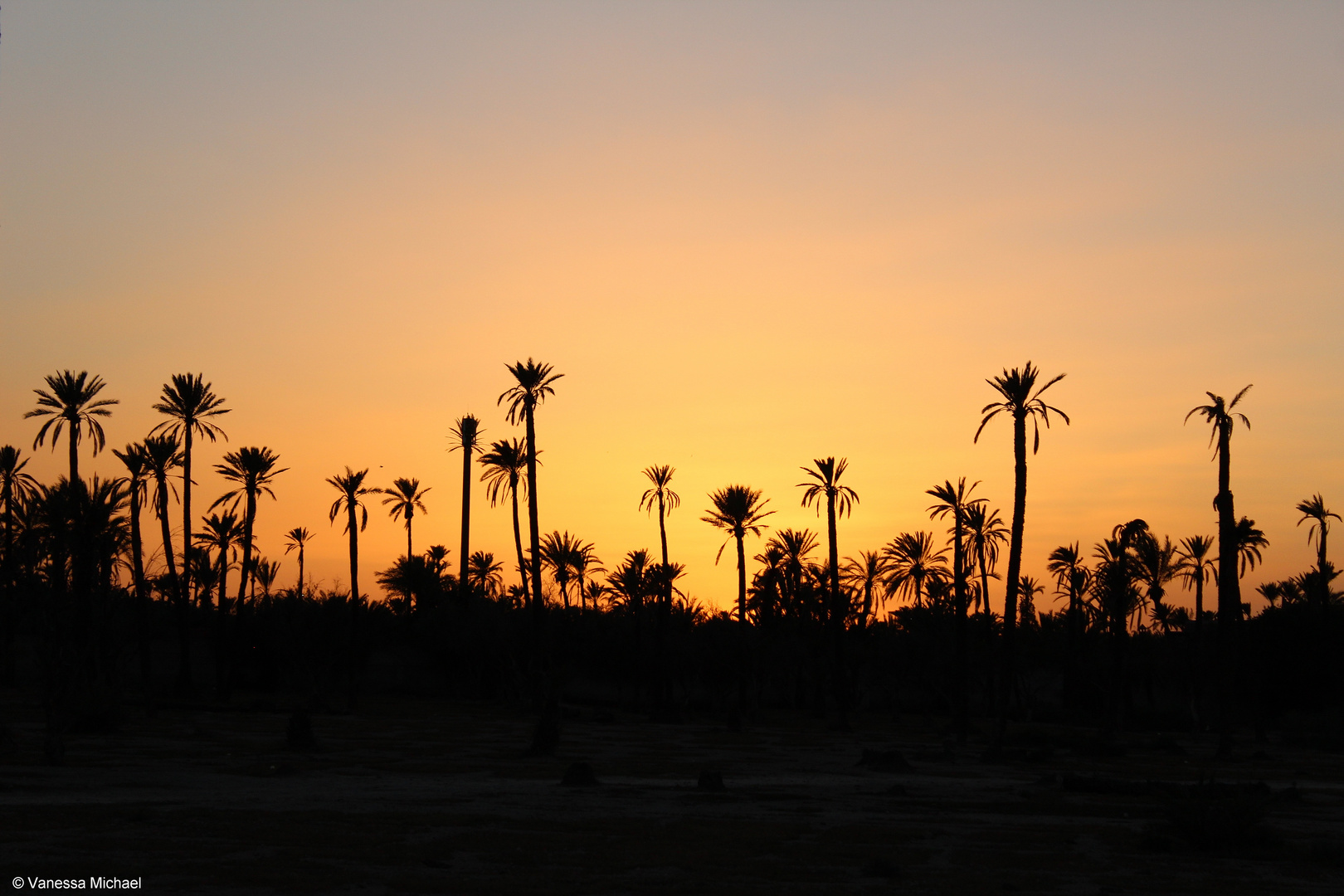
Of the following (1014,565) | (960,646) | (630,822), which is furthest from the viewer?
(960,646)

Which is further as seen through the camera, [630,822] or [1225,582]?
[1225,582]

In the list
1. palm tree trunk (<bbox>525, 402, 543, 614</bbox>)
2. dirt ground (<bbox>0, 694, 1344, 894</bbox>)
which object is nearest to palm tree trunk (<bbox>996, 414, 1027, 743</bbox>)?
dirt ground (<bbox>0, 694, 1344, 894</bbox>)

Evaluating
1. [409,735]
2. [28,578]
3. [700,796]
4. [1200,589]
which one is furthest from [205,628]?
[1200,589]

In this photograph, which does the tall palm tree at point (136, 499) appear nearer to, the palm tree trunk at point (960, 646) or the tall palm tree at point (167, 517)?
the tall palm tree at point (167, 517)

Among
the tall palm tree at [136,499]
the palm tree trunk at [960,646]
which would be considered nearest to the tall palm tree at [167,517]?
the tall palm tree at [136,499]

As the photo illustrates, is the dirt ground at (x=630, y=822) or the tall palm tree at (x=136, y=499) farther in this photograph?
the tall palm tree at (x=136, y=499)

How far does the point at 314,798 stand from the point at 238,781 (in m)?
3.86

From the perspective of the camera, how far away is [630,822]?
61.4ft

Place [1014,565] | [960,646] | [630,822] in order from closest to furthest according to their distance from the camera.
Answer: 1. [630,822]
2. [1014,565]
3. [960,646]

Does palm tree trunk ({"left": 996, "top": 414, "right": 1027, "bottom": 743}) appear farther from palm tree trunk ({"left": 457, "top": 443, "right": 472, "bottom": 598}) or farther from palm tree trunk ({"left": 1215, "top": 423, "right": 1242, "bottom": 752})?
palm tree trunk ({"left": 457, "top": 443, "right": 472, "bottom": 598})

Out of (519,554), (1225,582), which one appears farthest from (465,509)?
(1225,582)

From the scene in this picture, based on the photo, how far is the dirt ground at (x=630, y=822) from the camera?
13969mm

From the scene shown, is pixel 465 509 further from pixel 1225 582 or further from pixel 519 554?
pixel 1225 582

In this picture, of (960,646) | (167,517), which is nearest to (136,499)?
(167,517)
